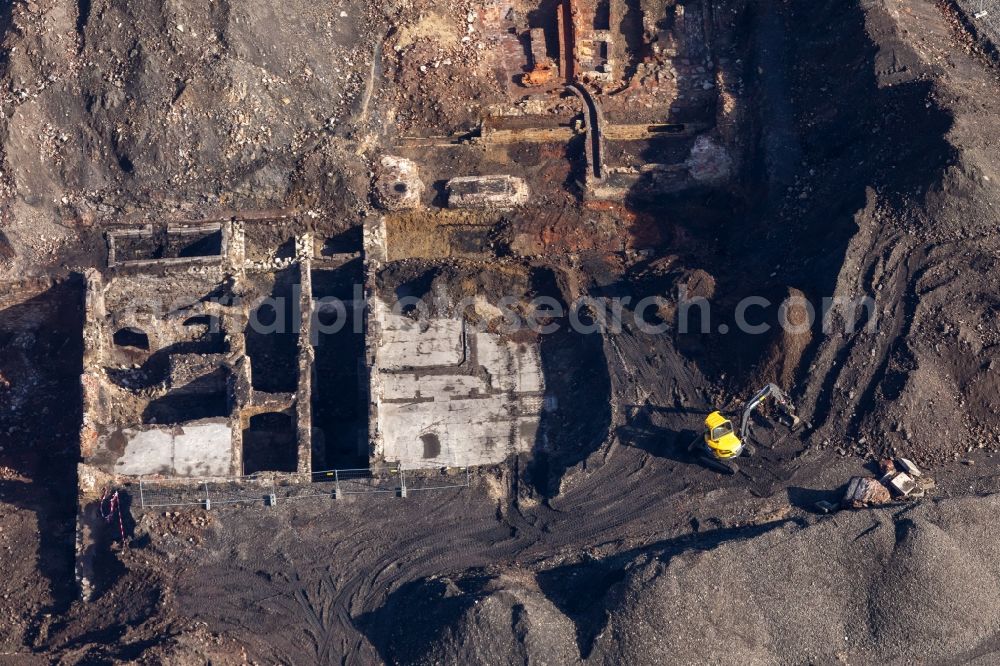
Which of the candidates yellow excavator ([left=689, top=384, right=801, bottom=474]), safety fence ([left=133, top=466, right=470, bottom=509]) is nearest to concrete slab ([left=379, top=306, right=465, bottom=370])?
safety fence ([left=133, top=466, right=470, bottom=509])

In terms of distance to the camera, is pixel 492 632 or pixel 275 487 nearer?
pixel 492 632

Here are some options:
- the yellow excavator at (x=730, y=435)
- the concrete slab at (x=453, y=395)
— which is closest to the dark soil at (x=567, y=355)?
the yellow excavator at (x=730, y=435)

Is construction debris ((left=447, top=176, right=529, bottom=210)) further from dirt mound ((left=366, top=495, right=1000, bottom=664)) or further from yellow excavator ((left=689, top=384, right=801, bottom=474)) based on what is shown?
dirt mound ((left=366, top=495, right=1000, bottom=664))

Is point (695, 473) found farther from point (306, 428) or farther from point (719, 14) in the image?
point (719, 14)

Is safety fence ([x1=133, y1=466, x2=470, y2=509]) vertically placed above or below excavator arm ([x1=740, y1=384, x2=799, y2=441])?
below

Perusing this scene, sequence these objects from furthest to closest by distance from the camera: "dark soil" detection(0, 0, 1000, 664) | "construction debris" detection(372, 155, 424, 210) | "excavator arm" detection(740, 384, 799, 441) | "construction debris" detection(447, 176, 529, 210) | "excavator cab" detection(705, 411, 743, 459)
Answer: "construction debris" detection(447, 176, 529, 210) < "construction debris" detection(372, 155, 424, 210) < "excavator arm" detection(740, 384, 799, 441) < "excavator cab" detection(705, 411, 743, 459) < "dark soil" detection(0, 0, 1000, 664)

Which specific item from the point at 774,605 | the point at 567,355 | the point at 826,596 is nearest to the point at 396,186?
the point at 567,355

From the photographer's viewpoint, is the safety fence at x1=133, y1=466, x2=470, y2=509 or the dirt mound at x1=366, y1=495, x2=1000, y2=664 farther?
the safety fence at x1=133, y1=466, x2=470, y2=509

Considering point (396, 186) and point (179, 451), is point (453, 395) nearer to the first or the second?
point (396, 186)

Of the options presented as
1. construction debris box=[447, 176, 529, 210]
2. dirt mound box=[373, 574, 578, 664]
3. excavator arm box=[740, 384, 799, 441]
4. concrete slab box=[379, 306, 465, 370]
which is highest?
construction debris box=[447, 176, 529, 210]
